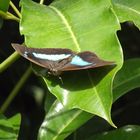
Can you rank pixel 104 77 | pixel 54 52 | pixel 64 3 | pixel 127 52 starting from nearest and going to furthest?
1. pixel 104 77
2. pixel 54 52
3. pixel 64 3
4. pixel 127 52

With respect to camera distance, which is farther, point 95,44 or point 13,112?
point 13,112

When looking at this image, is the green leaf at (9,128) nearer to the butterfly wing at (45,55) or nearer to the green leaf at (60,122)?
the green leaf at (60,122)

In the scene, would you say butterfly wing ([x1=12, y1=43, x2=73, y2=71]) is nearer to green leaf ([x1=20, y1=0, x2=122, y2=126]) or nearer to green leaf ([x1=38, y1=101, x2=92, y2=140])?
green leaf ([x1=20, y1=0, x2=122, y2=126])

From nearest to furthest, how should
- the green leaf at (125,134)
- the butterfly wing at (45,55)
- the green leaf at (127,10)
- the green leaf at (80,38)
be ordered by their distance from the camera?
the green leaf at (80,38) < the butterfly wing at (45,55) < the green leaf at (127,10) < the green leaf at (125,134)

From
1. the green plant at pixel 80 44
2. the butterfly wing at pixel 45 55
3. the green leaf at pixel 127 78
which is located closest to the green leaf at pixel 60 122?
the green plant at pixel 80 44

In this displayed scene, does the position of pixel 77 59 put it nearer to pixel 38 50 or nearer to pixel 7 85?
pixel 38 50

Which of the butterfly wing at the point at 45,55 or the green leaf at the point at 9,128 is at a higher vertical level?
the butterfly wing at the point at 45,55

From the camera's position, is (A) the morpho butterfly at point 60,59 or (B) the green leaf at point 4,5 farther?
(B) the green leaf at point 4,5

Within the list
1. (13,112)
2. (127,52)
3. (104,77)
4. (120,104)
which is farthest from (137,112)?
(104,77)
